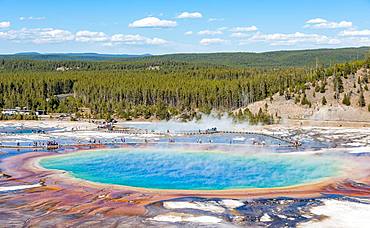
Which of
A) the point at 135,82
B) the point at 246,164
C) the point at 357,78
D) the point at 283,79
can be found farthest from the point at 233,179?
the point at 135,82

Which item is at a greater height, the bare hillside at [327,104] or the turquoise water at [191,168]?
the bare hillside at [327,104]

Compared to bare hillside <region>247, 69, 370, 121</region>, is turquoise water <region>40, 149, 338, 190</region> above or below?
below

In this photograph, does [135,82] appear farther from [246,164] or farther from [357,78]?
[246,164]

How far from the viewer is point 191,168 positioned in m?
43.8

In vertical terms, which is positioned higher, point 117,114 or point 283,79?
point 283,79

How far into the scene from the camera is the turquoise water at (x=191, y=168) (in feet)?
124

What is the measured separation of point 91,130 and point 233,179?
38872 mm

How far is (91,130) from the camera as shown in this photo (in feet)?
→ 242

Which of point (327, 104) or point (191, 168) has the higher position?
point (327, 104)

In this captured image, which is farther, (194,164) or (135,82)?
(135,82)

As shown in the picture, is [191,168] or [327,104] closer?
[191,168]

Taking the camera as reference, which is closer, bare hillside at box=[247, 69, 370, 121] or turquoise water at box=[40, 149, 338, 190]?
turquoise water at box=[40, 149, 338, 190]

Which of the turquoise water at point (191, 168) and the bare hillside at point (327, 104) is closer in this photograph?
the turquoise water at point (191, 168)

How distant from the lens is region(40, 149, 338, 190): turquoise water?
3778 centimetres
